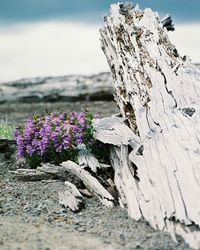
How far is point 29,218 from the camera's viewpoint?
19.7 ft

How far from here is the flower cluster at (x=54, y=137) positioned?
24.1 ft

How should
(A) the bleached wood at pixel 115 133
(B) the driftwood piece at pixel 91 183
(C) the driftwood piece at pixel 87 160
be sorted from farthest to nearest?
(C) the driftwood piece at pixel 87 160 → (A) the bleached wood at pixel 115 133 → (B) the driftwood piece at pixel 91 183

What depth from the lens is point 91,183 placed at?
6398 mm

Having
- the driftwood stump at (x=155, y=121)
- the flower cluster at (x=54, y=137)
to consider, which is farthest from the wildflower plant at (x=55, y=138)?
the driftwood stump at (x=155, y=121)

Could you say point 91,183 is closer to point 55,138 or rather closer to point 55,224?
point 55,224

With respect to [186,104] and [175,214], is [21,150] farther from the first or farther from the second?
[175,214]

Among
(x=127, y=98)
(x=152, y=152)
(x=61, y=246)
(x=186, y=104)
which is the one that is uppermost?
(x=127, y=98)

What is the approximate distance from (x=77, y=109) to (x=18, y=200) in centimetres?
880

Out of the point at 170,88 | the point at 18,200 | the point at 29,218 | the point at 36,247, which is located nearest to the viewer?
the point at 36,247

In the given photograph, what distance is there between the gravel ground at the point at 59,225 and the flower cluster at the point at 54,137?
488mm

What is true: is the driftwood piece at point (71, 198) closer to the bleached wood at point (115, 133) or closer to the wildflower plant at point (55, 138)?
the bleached wood at point (115, 133)

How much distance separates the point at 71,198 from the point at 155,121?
1.43 metres

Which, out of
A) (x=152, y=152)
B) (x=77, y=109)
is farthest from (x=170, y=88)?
(x=77, y=109)

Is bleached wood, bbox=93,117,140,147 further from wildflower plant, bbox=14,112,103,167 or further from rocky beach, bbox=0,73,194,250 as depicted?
rocky beach, bbox=0,73,194,250
